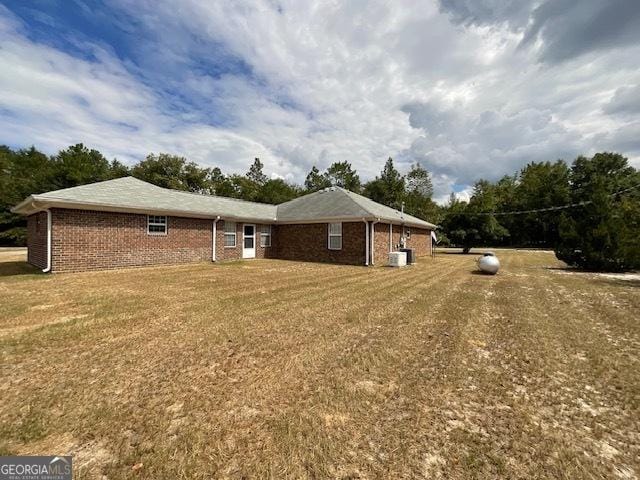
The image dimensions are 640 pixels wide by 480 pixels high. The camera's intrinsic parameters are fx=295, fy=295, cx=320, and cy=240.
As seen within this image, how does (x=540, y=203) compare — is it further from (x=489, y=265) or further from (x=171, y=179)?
(x=171, y=179)

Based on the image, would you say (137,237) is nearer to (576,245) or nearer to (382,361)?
(382,361)

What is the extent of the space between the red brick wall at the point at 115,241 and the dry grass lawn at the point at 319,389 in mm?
5304

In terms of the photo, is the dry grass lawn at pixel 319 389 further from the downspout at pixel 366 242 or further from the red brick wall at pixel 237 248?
the red brick wall at pixel 237 248

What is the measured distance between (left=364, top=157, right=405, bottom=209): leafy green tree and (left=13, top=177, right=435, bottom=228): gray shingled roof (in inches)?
814

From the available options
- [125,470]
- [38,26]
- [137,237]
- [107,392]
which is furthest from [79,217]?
[125,470]

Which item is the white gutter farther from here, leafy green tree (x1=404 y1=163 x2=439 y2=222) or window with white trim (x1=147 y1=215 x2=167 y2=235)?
leafy green tree (x1=404 y1=163 x2=439 y2=222)

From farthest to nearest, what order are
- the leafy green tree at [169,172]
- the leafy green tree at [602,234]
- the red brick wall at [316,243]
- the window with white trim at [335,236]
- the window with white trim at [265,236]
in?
the leafy green tree at [169,172], the window with white trim at [265,236], the window with white trim at [335,236], the red brick wall at [316,243], the leafy green tree at [602,234]

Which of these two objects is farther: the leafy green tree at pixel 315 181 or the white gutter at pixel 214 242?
the leafy green tree at pixel 315 181

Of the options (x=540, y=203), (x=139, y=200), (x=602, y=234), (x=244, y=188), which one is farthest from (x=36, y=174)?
(x=540, y=203)

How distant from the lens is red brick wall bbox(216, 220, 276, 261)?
1602cm

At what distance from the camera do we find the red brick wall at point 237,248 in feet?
52.5

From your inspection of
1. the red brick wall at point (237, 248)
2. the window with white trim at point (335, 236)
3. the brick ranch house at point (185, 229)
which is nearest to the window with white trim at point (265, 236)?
the brick ranch house at point (185, 229)

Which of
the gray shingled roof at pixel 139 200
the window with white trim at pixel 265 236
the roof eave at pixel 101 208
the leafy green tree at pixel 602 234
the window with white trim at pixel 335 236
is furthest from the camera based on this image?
the window with white trim at pixel 265 236

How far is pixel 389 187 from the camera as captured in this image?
43406mm
